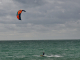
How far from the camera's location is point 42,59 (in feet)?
141

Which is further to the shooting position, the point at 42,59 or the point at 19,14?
the point at 42,59

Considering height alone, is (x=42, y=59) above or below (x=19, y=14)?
below

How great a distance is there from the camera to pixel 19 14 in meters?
38.0

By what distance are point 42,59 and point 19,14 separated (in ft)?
55.9
